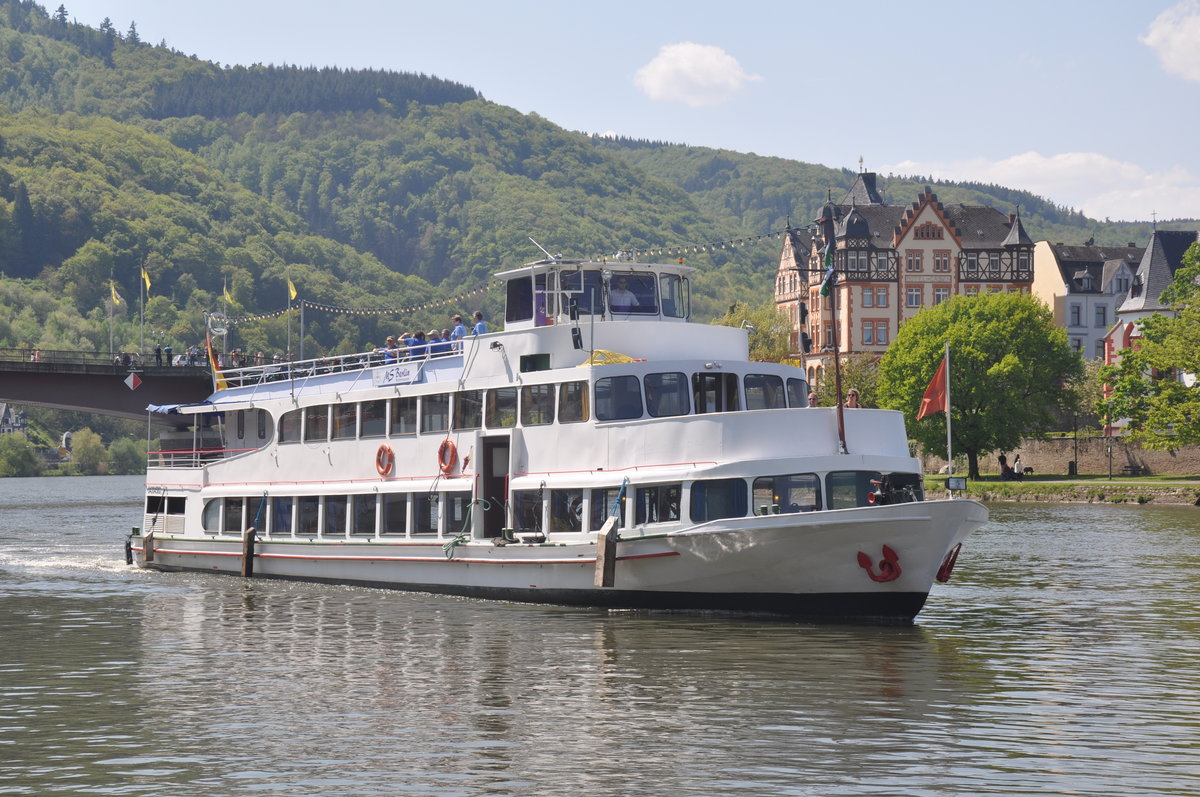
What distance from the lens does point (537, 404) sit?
31.7 metres

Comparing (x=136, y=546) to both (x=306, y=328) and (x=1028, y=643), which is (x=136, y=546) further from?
(x=306, y=328)

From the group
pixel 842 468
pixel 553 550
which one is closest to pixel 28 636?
pixel 553 550

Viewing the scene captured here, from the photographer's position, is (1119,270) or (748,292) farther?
(748,292)

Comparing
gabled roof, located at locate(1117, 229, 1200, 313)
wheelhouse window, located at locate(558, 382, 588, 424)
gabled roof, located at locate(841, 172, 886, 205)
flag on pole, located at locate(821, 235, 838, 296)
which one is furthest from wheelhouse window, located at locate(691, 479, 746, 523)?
gabled roof, located at locate(841, 172, 886, 205)

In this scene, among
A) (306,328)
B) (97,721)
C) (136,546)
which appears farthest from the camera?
(306,328)

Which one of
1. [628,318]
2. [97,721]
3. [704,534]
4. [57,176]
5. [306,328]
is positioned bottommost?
[97,721]

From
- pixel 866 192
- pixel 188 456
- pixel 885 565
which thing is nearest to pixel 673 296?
pixel 885 565

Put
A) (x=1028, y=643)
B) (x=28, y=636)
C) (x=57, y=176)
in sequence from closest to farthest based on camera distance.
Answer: (x=1028, y=643) → (x=28, y=636) → (x=57, y=176)

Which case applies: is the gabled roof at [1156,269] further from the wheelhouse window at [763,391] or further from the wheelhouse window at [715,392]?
the wheelhouse window at [715,392]

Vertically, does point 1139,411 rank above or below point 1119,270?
below

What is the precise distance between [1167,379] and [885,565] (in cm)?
5802

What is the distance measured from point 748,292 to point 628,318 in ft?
506

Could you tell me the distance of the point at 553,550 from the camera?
30844 millimetres

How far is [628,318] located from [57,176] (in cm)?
15983
